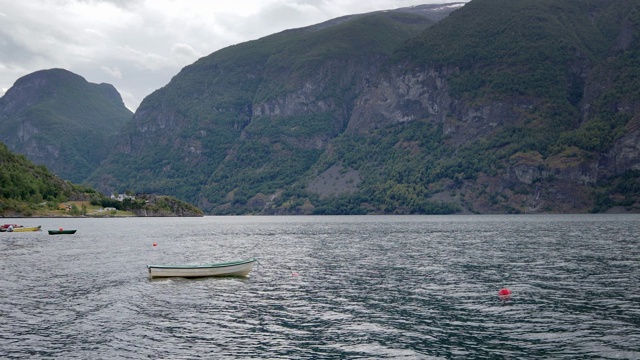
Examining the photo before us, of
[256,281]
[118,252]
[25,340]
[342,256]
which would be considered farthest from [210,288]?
[118,252]

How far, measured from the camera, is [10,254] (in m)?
87.9

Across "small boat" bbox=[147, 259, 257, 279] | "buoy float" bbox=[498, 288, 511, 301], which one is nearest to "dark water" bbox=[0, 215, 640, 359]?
"buoy float" bbox=[498, 288, 511, 301]

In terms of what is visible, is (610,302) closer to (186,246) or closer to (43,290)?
(43,290)

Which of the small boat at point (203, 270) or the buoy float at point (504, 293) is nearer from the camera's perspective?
the buoy float at point (504, 293)

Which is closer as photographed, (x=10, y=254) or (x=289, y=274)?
(x=289, y=274)

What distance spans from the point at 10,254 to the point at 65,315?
55.7m

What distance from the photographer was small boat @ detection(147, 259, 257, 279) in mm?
61378

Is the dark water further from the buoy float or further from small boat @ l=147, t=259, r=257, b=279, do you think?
small boat @ l=147, t=259, r=257, b=279

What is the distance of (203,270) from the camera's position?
206 ft

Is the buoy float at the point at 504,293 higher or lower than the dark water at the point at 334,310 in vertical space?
higher

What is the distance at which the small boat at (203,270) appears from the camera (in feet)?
201

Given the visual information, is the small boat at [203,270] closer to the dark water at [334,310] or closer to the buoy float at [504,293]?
the dark water at [334,310]

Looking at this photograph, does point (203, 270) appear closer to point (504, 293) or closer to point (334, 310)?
point (334, 310)

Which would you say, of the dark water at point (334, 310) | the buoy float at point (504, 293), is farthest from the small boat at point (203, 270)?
the buoy float at point (504, 293)
